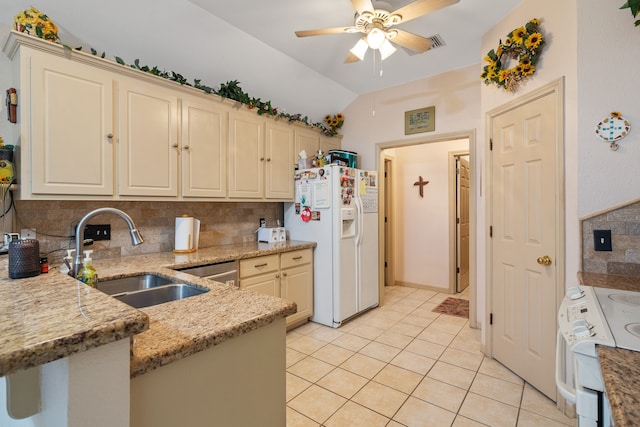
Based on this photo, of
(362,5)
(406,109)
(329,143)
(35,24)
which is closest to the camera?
(35,24)

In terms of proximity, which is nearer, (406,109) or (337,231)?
(337,231)

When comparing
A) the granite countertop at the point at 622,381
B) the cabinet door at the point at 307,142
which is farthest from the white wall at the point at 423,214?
the granite countertop at the point at 622,381

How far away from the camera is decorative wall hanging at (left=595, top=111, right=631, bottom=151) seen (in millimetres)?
1642

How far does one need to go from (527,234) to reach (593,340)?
4.73ft

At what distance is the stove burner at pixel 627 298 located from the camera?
1.25m

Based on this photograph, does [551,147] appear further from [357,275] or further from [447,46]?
[357,275]

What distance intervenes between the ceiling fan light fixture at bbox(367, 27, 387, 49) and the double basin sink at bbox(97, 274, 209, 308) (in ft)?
6.40

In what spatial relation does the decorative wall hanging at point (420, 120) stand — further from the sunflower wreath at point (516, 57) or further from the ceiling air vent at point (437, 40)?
the sunflower wreath at point (516, 57)

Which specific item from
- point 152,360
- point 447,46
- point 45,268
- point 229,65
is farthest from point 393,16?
point 45,268

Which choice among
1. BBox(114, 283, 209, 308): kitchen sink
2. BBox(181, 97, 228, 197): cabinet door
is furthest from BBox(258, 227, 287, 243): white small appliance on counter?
BBox(114, 283, 209, 308): kitchen sink

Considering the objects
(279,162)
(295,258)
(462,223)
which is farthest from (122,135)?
(462,223)

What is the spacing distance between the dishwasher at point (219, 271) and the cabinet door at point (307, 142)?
1509mm

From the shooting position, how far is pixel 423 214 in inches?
187

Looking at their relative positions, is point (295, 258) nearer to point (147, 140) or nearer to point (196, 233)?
point (196, 233)
